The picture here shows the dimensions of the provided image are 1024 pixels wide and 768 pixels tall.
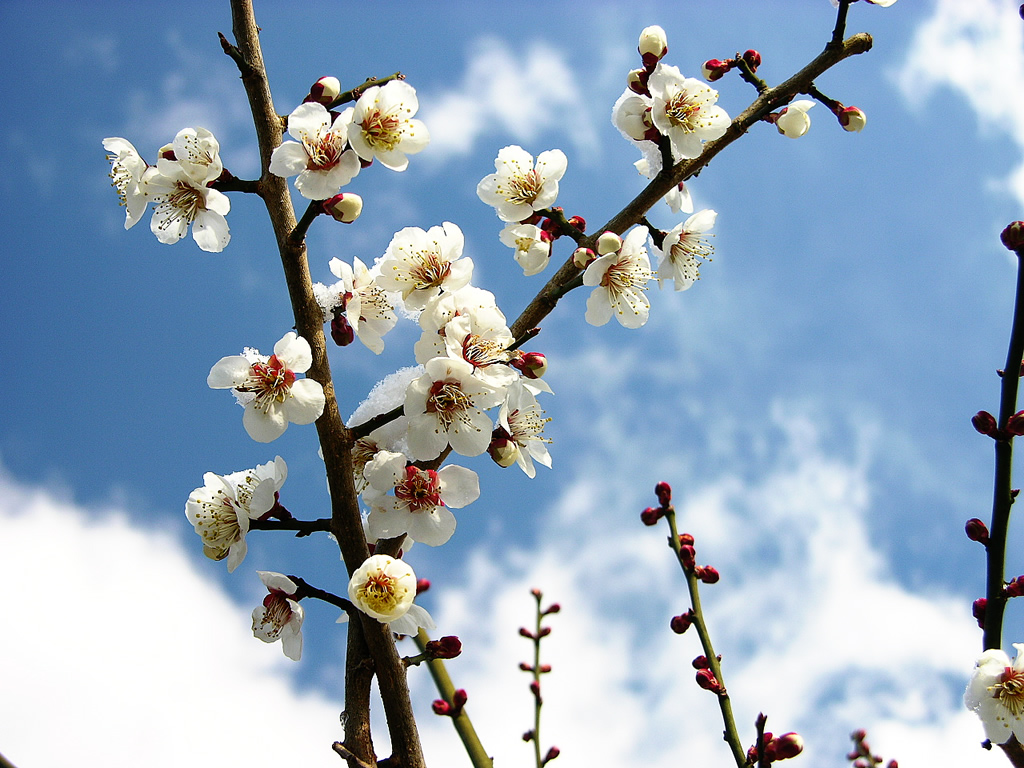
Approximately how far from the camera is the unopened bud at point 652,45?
→ 2.15 metres

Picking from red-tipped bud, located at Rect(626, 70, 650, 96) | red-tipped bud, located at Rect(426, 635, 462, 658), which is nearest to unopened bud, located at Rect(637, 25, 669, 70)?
red-tipped bud, located at Rect(626, 70, 650, 96)

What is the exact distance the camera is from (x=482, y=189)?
224cm

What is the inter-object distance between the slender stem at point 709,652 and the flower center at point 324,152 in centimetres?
148

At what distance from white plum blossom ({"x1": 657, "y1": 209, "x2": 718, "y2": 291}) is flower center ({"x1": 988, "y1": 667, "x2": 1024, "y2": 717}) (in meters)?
1.34

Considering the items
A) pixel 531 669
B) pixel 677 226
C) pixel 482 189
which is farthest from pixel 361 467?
pixel 531 669

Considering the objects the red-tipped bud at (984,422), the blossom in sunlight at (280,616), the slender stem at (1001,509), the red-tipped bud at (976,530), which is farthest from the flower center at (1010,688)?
the blossom in sunlight at (280,616)

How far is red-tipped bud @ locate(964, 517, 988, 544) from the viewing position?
1.87 m

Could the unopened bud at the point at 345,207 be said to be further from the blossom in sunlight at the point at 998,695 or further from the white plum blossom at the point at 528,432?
the blossom in sunlight at the point at 998,695

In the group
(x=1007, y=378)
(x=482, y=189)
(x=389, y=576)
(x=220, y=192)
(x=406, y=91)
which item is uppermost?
(x=482, y=189)

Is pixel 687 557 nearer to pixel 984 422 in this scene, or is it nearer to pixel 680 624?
pixel 680 624

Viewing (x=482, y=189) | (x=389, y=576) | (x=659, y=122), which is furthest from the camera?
(x=482, y=189)

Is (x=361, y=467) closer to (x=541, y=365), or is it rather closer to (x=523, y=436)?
(x=523, y=436)

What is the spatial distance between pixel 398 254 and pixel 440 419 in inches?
19.4

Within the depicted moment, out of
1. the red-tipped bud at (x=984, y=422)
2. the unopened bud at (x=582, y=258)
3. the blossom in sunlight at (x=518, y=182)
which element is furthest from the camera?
the blossom in sunlight at (x=518, y=182)
